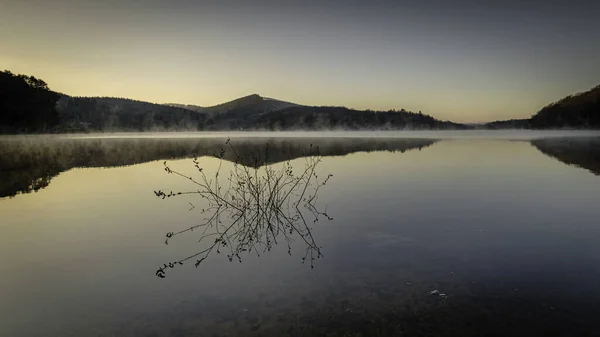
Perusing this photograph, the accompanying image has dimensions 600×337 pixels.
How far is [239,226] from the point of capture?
11.7 meters

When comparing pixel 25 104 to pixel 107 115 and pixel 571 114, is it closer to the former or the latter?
→ pixel 107 115

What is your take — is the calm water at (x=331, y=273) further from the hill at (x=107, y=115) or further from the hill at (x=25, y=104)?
the hill at (x=107, y=115)

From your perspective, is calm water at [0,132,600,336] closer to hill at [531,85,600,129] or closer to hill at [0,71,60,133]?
hill at [0,71,60,133]

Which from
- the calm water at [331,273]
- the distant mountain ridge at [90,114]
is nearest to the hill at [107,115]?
the distant mountain ridge at [90,114]

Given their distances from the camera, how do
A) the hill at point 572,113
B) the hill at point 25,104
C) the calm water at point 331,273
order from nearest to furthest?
the calm water at point 331,273 → the hill at point 25,104 → the hill at point 572,113

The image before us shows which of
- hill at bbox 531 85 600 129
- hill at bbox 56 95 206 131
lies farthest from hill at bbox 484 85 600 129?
hill at bbox 56 95 206 131

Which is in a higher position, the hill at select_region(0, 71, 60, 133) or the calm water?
the hill at select_region(0, 71, 60, 133)

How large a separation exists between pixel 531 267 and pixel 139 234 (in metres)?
8.90

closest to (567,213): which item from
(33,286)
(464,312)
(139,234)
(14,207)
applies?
(464,312)

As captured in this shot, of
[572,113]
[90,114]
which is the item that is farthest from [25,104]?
[572,113]

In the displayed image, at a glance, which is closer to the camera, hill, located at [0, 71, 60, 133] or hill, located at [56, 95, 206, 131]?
hill, located at [0, 71, 60, 133]

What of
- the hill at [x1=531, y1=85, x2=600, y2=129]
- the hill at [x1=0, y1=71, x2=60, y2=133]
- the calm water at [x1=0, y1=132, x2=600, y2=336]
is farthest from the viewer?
the hill at [x1=531, y1=85, x2=600, y2=129]

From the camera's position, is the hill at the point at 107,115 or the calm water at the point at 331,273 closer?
the calm water at the point at 331,273

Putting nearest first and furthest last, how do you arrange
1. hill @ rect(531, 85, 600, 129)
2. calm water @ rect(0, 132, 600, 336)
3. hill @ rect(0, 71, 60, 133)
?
calm water @ rect(0, 132, 600, 336) < hill @ rect(0, 71, 60, 133) < hill @ rect(531, 85, 600, 129)
